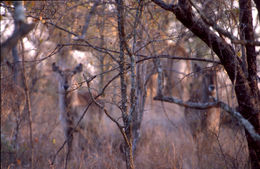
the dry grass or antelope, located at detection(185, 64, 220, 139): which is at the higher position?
antelope, located at detection(185, 64, 220, 139)

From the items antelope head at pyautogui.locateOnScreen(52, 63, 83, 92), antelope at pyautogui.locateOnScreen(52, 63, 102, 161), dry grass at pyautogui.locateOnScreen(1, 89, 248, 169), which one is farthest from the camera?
antelope head at pyautogui.locateOnScreen(52, 63, 83, 92)

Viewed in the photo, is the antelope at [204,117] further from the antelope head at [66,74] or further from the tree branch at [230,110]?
the antelope head at [66,74]

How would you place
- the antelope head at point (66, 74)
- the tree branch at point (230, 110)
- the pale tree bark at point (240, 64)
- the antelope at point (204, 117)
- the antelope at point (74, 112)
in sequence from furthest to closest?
the antelope head at point (66, 74) < the antelope at point (74, 112) < the antelope at point (204, 117) < the pale tree bark at point (240, 64) < the tree branch at point (230, 110)

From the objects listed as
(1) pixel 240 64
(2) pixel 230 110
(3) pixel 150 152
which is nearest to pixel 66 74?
(3) pixel 150 152

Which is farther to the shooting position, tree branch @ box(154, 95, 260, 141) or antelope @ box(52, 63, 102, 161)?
antelope @ box(52, 63, 102, 161)

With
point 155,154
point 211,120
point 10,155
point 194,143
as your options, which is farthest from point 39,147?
point 211,120

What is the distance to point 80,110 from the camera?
8648 mm

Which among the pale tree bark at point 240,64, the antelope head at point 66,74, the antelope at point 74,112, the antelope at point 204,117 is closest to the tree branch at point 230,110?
the pale tree bark at point 240,64

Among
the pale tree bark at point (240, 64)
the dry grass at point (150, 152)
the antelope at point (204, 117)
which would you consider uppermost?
the pale tree bark at point (240, 64)

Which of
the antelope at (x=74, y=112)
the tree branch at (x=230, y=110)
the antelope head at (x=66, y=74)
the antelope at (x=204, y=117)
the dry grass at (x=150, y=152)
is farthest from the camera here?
the antelope head at (x=66, y=74)

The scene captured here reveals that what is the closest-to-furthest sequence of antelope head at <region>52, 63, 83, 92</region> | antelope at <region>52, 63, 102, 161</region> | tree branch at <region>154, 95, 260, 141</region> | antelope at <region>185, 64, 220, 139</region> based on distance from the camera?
tree branch at <region>154, 95, 260, 141</region>
antelope at <region>185, 64, 220, 139</region>
antelope at <region>52, 63, 102, 161</region>
antelope head at <region>52, 63, 83, 92</region>

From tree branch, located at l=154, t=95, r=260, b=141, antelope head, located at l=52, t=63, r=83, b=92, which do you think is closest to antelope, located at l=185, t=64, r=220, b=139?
tree branch, located at l=154, t=95, r=260, b=141

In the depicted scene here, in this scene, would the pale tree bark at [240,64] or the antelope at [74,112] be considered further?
the antelope at [74,112]

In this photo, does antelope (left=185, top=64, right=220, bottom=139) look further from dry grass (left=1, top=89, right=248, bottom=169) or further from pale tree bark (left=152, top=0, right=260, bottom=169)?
pale tree bark (left=152, top=0, right=260, bottom=169)
